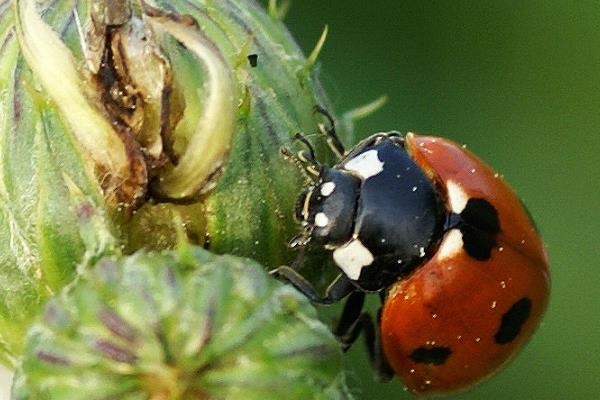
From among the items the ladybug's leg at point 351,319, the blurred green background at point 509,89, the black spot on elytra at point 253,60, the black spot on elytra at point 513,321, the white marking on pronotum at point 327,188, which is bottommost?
the blurred green background at point 509,89

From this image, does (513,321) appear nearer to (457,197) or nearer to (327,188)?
(457,197)

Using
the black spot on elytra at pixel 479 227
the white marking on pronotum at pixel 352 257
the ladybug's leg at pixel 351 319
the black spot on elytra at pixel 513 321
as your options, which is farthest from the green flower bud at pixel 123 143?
the black spot on elytra at pixel 513 321

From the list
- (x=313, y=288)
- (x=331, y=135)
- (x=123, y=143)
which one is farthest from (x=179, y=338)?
(x=331, y=135)

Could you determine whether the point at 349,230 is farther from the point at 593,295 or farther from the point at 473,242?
the point at 593,295

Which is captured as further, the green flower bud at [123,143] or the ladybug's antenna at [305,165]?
the ladybug's antenna at [305,165]

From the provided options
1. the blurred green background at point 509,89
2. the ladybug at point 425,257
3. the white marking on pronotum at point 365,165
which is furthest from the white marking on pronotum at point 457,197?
the blurred green background at point 509,89

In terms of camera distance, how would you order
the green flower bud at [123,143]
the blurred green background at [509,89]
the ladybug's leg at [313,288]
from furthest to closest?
the blurred green background at [509,89]
the ladybug's leg at [313,288]
the green flower bud at [123,143]

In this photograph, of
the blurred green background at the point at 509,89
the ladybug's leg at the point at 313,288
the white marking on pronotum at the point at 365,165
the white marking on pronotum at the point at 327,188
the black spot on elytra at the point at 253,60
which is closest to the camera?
the ladybug's leg at the point at 313,288

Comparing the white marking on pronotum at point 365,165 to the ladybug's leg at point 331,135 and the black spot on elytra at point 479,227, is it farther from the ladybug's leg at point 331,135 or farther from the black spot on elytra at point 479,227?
the black spot on elytra at point 479,227

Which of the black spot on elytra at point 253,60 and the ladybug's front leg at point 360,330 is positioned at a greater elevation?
the black spot on elytra at point 253,60
